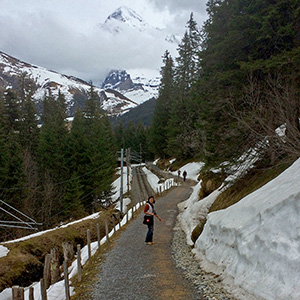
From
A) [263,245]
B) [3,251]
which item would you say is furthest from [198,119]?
[263,245]

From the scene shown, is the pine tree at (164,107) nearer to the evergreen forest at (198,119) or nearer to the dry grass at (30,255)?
the evergreen forest at (198,119)

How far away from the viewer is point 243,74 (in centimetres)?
1128

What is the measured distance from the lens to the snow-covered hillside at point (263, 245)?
15.5ft

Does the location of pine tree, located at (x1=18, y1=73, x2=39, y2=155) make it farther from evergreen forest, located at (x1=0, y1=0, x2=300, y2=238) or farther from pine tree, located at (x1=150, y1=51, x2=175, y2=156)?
pine tree, located at (x1=150, y1=51, x2=175, y2=156)

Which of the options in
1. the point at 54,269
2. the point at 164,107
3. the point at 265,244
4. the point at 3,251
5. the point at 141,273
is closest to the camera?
the point at 265,244

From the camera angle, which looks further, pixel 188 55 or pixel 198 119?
pixel 188 55

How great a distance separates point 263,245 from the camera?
215 inches

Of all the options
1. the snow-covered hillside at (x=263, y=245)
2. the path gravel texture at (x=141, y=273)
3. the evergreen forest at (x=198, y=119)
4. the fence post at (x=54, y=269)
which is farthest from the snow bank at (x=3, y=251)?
the evergreen forest at (x=198, y=119)

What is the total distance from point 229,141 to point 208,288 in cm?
646

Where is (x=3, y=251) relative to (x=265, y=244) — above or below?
below

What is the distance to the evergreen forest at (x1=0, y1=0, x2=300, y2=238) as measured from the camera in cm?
959

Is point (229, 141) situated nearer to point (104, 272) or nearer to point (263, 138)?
point (263, 138)

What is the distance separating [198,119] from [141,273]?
15059 millimetres

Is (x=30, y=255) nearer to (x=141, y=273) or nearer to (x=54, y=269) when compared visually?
(x=54, y=269)
